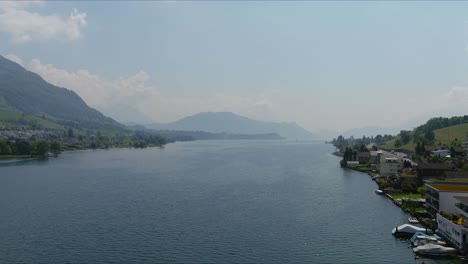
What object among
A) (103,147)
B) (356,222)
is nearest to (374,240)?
(356,222)

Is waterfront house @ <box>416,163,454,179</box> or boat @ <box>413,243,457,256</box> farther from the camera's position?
waterfront house @ <box>416,163,454,179</box>

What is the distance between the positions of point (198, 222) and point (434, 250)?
64.7 feet

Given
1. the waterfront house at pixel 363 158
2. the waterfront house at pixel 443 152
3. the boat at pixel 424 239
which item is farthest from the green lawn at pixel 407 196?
the waterfront house at pixel 363 158

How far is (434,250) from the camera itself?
27953 mm

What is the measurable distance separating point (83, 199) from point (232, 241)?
25396 millimetres

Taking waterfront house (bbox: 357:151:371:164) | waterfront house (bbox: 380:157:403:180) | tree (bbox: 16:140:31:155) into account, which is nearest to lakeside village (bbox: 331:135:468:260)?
waterfront house (bbox: 380:157:403:180)

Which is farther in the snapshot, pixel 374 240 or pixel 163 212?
pixel 163 212

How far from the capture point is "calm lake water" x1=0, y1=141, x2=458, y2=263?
92.0ft

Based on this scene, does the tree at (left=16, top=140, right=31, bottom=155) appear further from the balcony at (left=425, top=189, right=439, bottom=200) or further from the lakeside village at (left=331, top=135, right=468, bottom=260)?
the balcony at (left=425, top=189, right=439, bottom=200)

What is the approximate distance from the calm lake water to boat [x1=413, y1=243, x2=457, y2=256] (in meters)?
0.85

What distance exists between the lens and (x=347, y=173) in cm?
7762

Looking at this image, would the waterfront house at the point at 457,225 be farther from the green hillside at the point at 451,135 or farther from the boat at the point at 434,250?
the green hillside at the point at 451,135

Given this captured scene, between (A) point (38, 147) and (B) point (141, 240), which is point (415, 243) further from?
(A) point (38, 147)

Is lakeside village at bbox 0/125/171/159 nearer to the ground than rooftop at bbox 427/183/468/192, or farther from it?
farther from it
